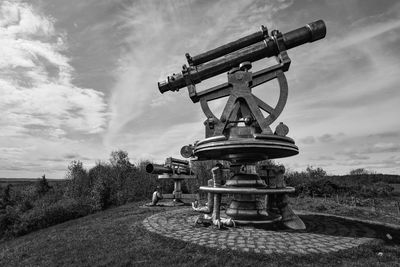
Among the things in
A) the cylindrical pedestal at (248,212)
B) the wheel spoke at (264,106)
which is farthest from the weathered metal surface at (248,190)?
the wheel spoke at (264,106)

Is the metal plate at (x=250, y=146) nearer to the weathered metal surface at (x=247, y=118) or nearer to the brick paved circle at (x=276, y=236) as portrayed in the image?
the weathered metal surface at (x=247, y=118)

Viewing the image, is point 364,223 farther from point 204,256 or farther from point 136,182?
point 136,182

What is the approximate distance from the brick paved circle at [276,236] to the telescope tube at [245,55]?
524 centimetres

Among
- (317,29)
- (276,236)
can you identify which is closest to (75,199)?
(276,236)

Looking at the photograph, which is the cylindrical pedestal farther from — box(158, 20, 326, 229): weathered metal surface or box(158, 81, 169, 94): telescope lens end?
box(158, 81, 169, 94): telescope lens end

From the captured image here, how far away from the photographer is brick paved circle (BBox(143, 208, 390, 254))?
6.41 meters

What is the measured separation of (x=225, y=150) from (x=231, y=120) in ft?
4.22

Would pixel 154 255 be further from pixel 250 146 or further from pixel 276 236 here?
pixel 250 146

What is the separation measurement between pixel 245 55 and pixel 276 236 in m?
6.02

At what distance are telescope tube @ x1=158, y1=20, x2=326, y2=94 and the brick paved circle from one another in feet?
17.2

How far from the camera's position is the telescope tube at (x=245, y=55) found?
902 cm

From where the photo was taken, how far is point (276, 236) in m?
7.47

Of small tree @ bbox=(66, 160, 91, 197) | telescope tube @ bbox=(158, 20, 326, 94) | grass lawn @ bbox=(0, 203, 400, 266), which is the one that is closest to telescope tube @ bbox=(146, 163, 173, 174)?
telescope tube @ bbox=(158, 20, 326, 94)

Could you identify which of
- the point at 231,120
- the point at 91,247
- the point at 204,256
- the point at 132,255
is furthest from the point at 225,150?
the point at 91,247
